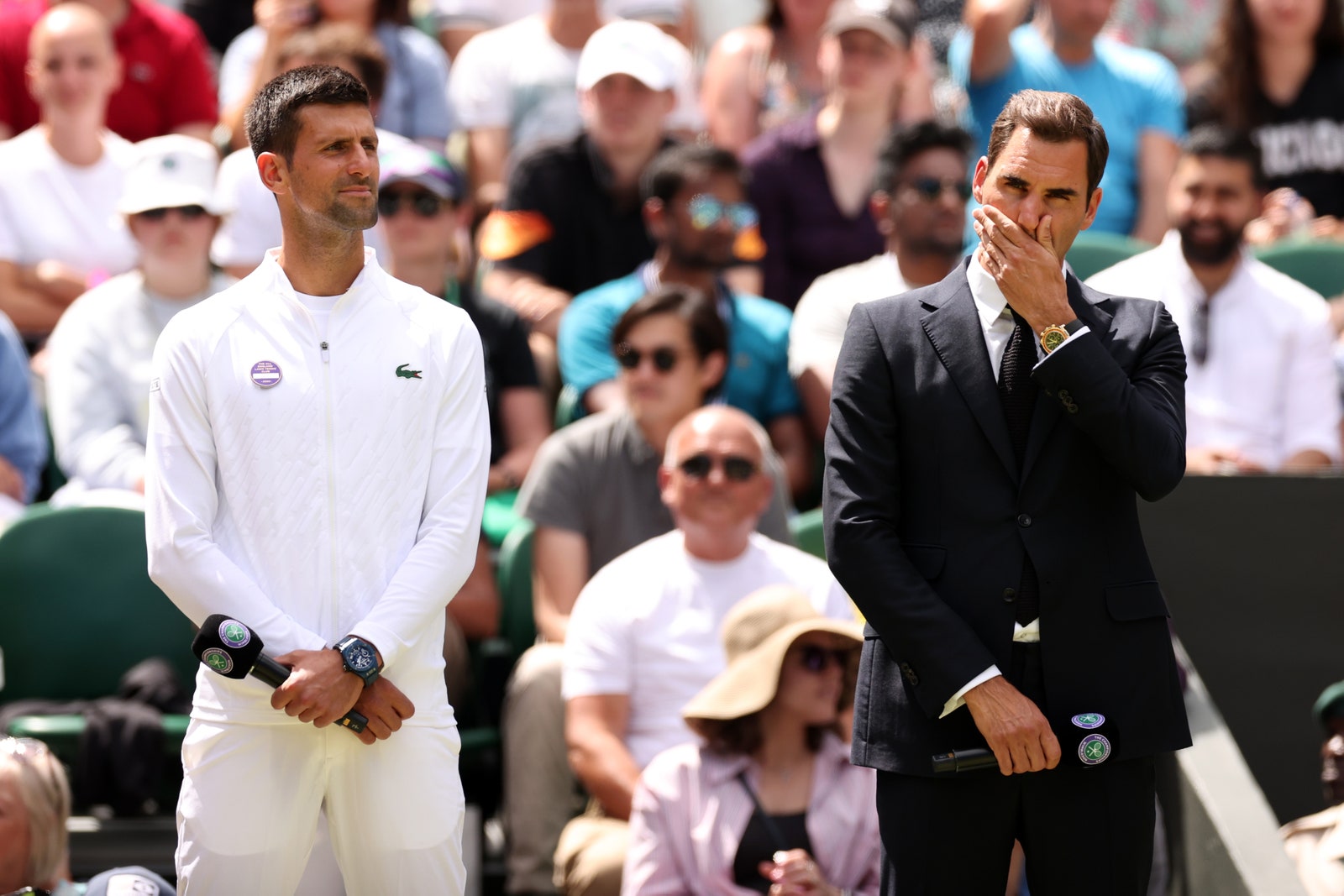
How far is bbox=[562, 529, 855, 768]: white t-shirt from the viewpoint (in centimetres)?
538

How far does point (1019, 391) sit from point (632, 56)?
4477 millimetres

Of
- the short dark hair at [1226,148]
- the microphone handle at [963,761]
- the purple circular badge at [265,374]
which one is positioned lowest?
the microphone handle at [963,761]

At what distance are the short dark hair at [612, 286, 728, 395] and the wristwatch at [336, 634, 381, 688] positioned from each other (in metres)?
2.96

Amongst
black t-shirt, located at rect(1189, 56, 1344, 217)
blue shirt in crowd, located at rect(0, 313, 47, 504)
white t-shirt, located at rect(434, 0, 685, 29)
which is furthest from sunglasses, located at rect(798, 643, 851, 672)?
white t-shirt, located at rect(434, 0, 685, 29)

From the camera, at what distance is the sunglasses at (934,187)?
6660 millimetres

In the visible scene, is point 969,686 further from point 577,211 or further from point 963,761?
point 577,211

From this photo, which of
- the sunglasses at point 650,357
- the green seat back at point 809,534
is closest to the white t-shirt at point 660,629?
the green seat back at point 809,534

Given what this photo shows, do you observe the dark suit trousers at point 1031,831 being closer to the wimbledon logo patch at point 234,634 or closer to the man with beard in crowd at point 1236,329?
the wimbledon logo patch at point 234,634

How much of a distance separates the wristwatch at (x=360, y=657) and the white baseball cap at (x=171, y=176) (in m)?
3.59

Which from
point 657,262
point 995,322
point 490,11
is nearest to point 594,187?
point 657,262

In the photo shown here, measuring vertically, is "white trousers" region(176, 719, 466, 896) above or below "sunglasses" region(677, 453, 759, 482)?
below

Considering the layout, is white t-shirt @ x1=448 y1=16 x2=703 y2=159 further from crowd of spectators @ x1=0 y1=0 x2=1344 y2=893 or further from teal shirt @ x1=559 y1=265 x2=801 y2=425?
teal shirt @ x1=559 y1=265 x2=801 y2=425

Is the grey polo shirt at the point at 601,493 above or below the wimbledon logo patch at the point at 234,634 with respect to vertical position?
above

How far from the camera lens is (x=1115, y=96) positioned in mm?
7969
